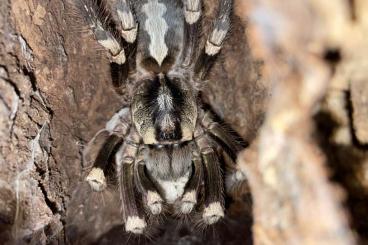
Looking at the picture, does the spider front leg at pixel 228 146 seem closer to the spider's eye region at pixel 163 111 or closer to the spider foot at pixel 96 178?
the spider's eye region at pixel 163 111

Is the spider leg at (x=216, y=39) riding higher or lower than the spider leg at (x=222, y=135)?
higher

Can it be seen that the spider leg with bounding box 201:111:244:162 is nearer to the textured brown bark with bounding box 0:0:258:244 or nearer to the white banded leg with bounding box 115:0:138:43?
the textured brown bark with bounding box 0:0:258:244

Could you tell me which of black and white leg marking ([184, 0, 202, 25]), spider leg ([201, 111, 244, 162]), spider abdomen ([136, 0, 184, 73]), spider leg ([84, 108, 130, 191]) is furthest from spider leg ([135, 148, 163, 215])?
black and white leg marking ([184, 0, 202, 25])

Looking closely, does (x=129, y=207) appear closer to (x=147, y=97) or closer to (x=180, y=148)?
(x=180, y=148)

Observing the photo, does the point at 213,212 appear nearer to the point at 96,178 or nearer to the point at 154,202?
the point at 154,202

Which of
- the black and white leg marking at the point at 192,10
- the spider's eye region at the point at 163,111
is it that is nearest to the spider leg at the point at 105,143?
the spider's eye region at the point at 163,111

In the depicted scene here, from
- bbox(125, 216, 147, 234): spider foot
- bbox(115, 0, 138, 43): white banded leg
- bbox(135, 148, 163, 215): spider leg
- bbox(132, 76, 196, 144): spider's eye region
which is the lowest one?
bbox(125, 216, 147, 234): spider foot

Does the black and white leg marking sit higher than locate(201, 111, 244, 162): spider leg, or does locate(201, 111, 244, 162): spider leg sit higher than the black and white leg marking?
the black and white leg marking

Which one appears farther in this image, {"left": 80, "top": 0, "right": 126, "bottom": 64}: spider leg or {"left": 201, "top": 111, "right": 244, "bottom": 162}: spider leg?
{"left": 201, "top": 111, "right": 244, "bottom": 162}: spider leg
